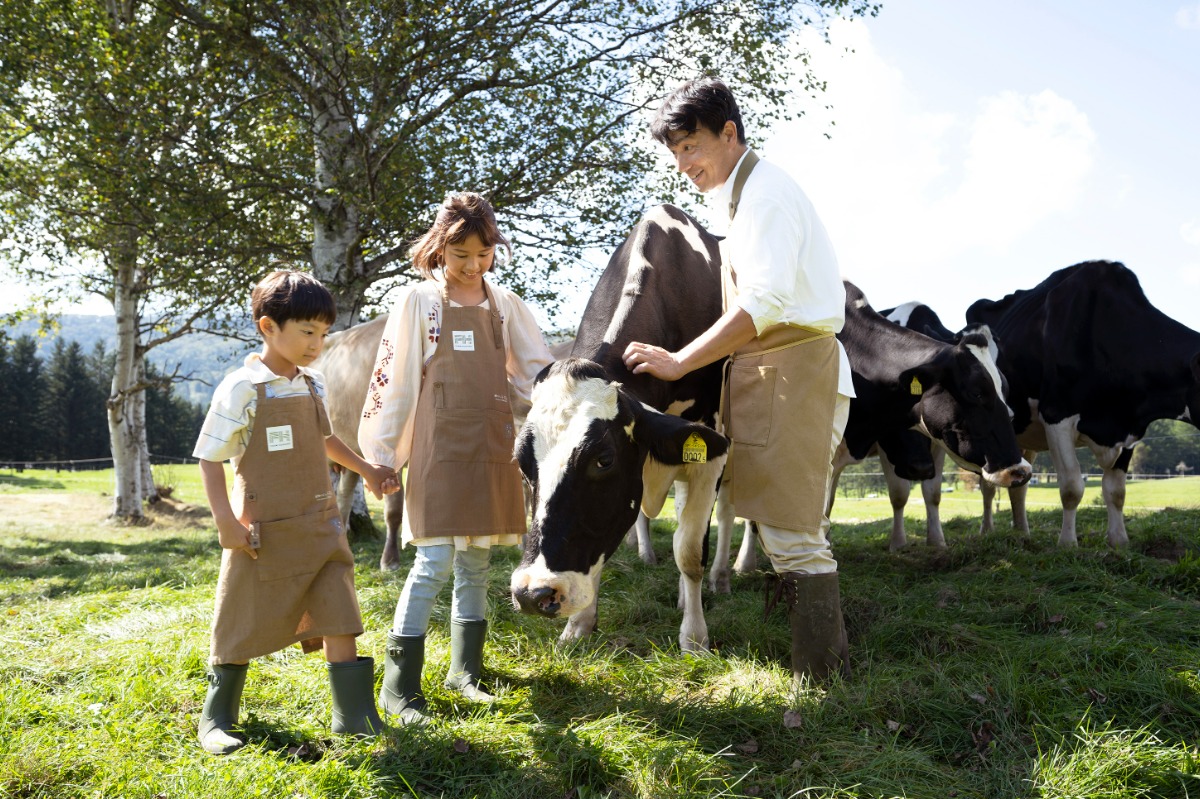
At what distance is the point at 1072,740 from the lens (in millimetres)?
3141

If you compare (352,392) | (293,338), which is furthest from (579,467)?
(352,392)

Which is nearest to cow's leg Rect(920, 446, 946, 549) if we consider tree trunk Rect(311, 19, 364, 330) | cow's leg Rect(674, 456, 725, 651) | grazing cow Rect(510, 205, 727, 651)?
cow's leg Rect(674, 456, 725, 651)

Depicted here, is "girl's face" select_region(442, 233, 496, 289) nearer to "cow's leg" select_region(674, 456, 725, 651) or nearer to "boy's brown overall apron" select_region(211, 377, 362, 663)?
"boy's brown overall apron" select_region(211, 377, 362, 663)

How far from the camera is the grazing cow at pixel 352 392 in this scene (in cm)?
759

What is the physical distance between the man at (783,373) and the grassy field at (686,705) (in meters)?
0.45

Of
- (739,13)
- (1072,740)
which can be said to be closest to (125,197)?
(739,13)

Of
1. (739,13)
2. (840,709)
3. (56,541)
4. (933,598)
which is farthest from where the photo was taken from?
(739,13)

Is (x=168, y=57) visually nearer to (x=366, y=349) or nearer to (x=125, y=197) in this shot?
(x=125, y=197)

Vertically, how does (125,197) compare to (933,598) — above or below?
above

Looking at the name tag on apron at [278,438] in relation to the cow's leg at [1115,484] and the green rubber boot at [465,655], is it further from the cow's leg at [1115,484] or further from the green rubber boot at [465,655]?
the cow's leg at [1115,484]

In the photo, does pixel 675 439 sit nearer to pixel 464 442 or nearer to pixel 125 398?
pixel 464 442

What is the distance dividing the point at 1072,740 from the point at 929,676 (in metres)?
0.68

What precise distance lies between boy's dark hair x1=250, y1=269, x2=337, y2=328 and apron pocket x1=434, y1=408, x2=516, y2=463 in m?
→ 0.68

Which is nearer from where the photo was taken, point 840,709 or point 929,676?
point 840,709
